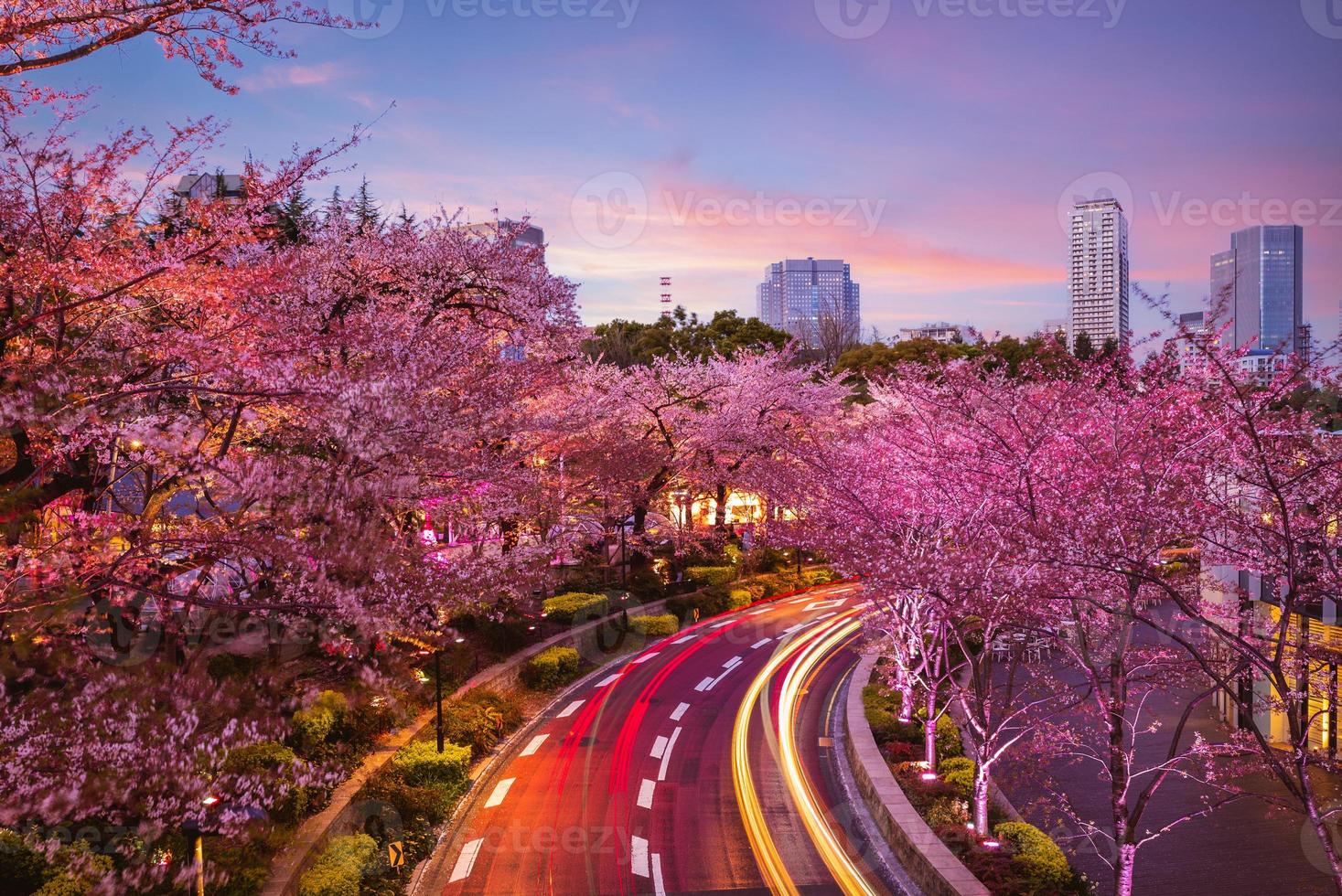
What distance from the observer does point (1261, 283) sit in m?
13.4

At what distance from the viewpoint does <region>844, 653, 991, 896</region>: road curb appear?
1029 cm

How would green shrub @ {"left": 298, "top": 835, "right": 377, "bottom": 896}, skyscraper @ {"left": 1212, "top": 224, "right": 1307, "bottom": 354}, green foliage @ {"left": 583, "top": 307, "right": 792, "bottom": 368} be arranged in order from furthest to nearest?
1. green foliage @ {"left": 583, "top": 307, "right": 792, "bottom": 368}
2. green shrub @ {"left": 298, "top": 835, "right": 377, "bottom": 896}
3. skyscraper @ {"left": 1212, "top": 224, "right": 1307, "bottom": 354}

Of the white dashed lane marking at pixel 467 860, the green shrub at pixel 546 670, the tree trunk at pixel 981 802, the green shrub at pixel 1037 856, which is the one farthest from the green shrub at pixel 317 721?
the green shrub at pixel 1037 856

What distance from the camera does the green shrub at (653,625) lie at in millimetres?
24984

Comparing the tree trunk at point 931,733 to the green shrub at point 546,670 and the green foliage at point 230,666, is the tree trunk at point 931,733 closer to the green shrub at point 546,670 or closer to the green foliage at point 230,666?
the green shrub at point 546,670

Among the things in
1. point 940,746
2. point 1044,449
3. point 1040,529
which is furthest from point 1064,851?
point 1040,529

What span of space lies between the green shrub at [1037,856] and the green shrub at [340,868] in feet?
28.4

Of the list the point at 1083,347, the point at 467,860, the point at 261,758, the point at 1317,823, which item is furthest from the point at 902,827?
the point at 261,758

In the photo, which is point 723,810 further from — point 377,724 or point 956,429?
point 956,429

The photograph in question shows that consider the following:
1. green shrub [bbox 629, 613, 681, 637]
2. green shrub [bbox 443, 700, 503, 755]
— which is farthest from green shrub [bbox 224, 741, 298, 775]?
green shrub [bbox 629, 613, 681, 637]

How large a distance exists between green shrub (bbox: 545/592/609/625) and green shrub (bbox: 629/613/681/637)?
3.35ft

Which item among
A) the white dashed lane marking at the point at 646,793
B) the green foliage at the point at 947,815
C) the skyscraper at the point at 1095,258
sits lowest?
the white dashed lane marking at the point at 646,793

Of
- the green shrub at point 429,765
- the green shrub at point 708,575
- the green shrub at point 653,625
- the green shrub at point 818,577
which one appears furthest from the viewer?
the green shrub at point 818,577

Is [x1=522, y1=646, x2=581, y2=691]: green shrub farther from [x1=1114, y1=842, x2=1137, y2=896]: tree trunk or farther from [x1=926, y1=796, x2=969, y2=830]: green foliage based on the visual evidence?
[x1=1114, y1=842, x2=1137, y2=896]: tree trunk
